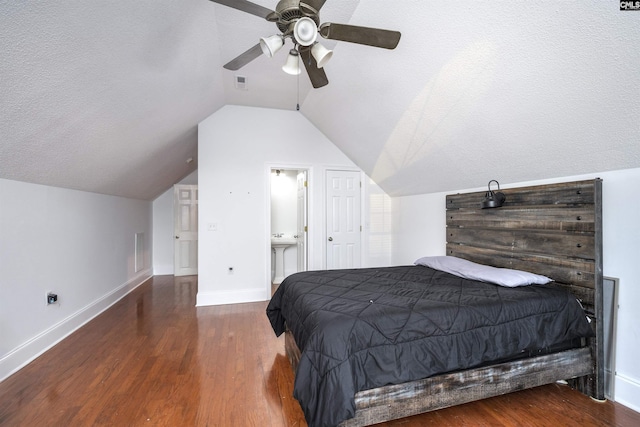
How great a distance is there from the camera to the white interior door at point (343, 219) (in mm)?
4348

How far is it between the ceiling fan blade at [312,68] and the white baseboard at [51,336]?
125 inches

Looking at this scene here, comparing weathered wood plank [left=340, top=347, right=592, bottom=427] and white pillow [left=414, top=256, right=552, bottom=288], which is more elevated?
white pillow [left=414, top=256, right=552, bottom=288]

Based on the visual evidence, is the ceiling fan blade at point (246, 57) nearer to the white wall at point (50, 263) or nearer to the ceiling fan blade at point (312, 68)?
the ceiling fan blade at point (312, 68)

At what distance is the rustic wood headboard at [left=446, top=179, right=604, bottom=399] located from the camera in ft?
6.25

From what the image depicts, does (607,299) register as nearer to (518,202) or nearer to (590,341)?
(590,341)

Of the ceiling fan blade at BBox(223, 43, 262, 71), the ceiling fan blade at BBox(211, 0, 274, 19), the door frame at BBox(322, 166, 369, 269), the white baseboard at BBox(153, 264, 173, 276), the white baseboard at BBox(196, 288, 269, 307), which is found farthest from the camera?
the white baseboard at BBox(153, 264, 173, 276)

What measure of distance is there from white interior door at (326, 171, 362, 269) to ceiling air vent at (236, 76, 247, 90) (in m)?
1.74

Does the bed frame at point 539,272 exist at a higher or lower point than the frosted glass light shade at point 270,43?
lower

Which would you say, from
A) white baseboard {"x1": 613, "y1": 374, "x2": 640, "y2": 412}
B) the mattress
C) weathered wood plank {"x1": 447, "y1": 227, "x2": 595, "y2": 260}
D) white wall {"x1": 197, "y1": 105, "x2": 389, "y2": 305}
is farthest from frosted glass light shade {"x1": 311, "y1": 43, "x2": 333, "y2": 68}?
white baseboard {"x1": 613, "y1": 374, "x2": 640, "y2": 412}

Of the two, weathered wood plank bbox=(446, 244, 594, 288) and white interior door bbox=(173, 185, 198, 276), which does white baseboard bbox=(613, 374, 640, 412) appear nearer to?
weathered wood plank bbox=(446, 244, 594, 288)

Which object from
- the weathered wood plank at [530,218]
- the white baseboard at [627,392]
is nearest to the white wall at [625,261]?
Answer: the white baseboard at [627,392]

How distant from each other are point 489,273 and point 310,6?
2.32 m

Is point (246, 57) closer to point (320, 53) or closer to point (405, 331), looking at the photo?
point (320, 53)

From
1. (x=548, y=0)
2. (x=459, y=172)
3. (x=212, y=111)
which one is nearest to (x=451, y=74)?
(x=548, y=0)
